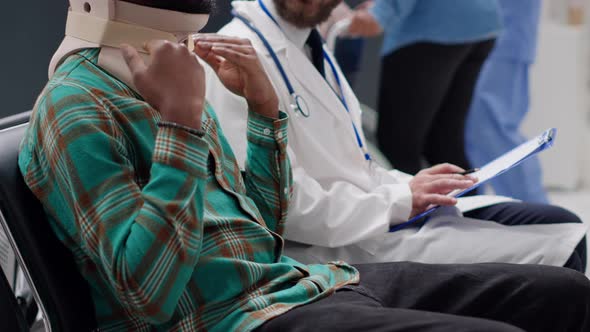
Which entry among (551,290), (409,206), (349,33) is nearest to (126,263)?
(551,290)

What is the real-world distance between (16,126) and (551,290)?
2.84 ft

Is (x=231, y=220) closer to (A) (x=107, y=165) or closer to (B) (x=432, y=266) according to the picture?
(A) (x=107, y=165)

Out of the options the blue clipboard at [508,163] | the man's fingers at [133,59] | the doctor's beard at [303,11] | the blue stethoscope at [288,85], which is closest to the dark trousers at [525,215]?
the blue clipboard at [508,163]

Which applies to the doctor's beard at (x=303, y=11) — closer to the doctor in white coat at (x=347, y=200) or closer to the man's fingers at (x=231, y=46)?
the doctor in white coat at (x=347, y=200)

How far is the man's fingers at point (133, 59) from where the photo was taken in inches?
40.1

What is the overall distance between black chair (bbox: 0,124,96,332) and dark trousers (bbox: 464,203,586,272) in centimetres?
93

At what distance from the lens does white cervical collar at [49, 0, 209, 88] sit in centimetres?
109

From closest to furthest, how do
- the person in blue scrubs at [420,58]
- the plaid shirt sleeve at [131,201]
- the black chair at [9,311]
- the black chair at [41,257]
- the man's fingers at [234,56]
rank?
1. the plaid shirt sleeve at [131,201]
2. the black chair at [41,257]
3. the black chair at [9,311]
4. the man's fingers at [234,56]
5. the person in blue scrubs at [420,58]

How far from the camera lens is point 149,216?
0.96 metres

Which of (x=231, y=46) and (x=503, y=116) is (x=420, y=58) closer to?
(x=503, y=116)

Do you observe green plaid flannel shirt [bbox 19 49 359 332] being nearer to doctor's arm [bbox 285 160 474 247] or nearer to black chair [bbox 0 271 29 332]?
black chair [bbox 0 271 29 332]

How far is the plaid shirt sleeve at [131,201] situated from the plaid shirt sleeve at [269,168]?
1.09 ft

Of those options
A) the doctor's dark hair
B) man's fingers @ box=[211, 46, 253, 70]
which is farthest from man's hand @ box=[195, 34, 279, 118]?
the doctor's dark hair

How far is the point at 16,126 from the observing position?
127cm
